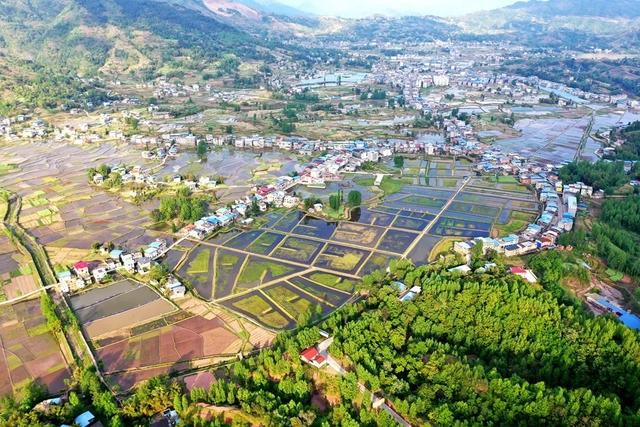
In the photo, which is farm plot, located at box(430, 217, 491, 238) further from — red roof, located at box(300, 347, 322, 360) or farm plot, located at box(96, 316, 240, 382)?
farm plot, located at box(96, 316, 240, 382)

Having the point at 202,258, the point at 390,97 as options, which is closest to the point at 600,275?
the point at 202,258

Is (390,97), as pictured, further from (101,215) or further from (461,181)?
(101,215)

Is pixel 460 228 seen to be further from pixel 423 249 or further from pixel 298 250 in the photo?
pixel 298 250

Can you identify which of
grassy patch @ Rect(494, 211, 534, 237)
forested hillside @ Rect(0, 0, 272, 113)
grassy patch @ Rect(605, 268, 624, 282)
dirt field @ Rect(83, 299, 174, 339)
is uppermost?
forested hillside @ Rect(0, 0, 272, 113)

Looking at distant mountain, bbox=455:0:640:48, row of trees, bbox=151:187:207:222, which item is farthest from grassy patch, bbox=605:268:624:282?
distant mountain, bbox=455:0:640:48

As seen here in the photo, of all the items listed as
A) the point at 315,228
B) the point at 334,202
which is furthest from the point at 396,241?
the point at 334,202

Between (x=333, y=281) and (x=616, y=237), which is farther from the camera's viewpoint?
(x=616, y=237)
